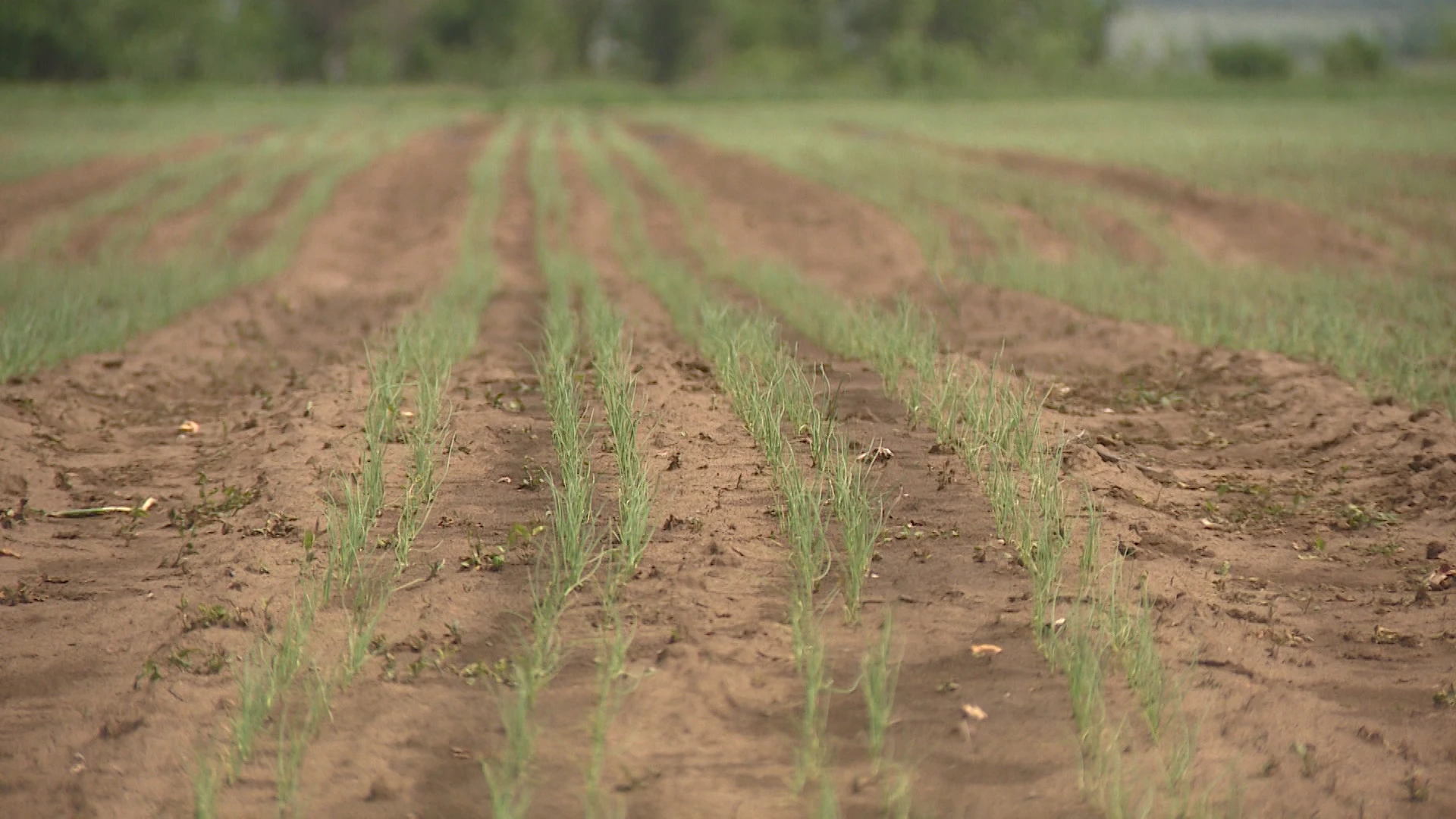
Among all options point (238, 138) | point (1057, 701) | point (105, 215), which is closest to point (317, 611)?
point (1057, 701)

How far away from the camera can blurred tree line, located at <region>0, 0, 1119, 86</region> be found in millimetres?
41125

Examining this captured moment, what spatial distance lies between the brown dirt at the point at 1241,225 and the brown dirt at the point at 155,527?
6.65m

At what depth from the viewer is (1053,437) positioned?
17.1ft

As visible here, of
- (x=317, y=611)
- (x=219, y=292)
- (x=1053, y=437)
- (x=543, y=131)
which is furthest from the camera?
(x=543, y=131)

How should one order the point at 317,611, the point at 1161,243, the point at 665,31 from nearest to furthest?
the point at 317,611
the point at 1161,243
the point at 665,31

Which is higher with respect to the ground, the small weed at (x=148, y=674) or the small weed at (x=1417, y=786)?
the small weed at (x=1417, y=786)

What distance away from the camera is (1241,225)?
12.4 metres

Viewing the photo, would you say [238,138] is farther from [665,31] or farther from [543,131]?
[665,31]

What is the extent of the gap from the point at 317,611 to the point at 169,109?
91.9ft

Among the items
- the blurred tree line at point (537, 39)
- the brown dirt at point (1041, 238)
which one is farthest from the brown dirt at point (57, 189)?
the blurred tree line at point (537, 39)

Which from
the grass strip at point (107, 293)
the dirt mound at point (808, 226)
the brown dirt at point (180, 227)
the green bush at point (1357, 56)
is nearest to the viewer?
the grass strip at point (107, 293)

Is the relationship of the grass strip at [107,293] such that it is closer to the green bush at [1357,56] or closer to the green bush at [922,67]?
the green bush at [922,67]

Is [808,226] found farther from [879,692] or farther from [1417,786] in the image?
[1417,786]

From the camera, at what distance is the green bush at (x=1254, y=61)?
4194cm
